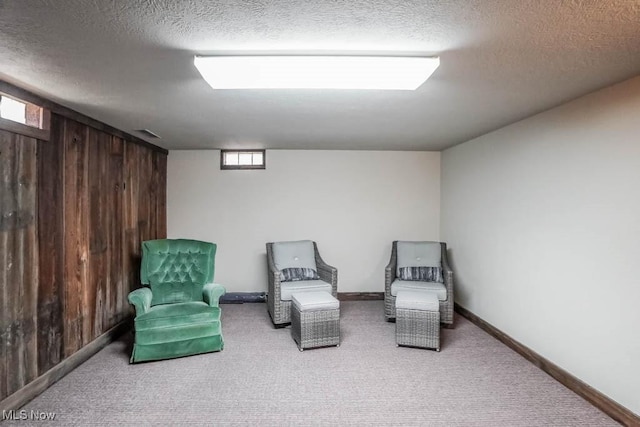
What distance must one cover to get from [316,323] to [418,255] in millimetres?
1863

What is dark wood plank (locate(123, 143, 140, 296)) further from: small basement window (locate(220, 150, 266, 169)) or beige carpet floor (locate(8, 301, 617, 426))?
small basement window (locate(220, 150, 266, 169))

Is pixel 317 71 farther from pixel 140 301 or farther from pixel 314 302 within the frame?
pixel 140 301

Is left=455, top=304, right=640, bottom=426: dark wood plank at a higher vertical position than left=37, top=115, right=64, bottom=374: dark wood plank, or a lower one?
lower

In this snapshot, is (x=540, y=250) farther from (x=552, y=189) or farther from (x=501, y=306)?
(x=501, y=306)

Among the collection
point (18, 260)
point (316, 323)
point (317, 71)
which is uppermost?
point (317, 71)

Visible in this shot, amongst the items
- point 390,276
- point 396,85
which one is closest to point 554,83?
point 396,85

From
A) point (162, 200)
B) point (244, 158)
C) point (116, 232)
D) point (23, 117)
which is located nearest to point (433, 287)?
point (244, 158)

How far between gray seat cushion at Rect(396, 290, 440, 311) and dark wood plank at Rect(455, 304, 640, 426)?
2.62 ft

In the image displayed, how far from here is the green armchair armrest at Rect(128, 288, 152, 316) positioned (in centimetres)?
312

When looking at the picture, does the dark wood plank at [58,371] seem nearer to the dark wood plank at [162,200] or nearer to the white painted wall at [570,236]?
the dark wood plank at [162,200]

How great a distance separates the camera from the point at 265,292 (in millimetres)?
5094

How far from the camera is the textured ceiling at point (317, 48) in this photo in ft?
4.62

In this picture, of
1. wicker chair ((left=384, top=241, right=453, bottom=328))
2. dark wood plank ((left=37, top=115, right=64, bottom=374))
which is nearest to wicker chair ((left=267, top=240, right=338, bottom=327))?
wicker chair ((left=384, top=241, right=453, bottom=328))

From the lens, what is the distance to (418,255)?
4504 millimetres
